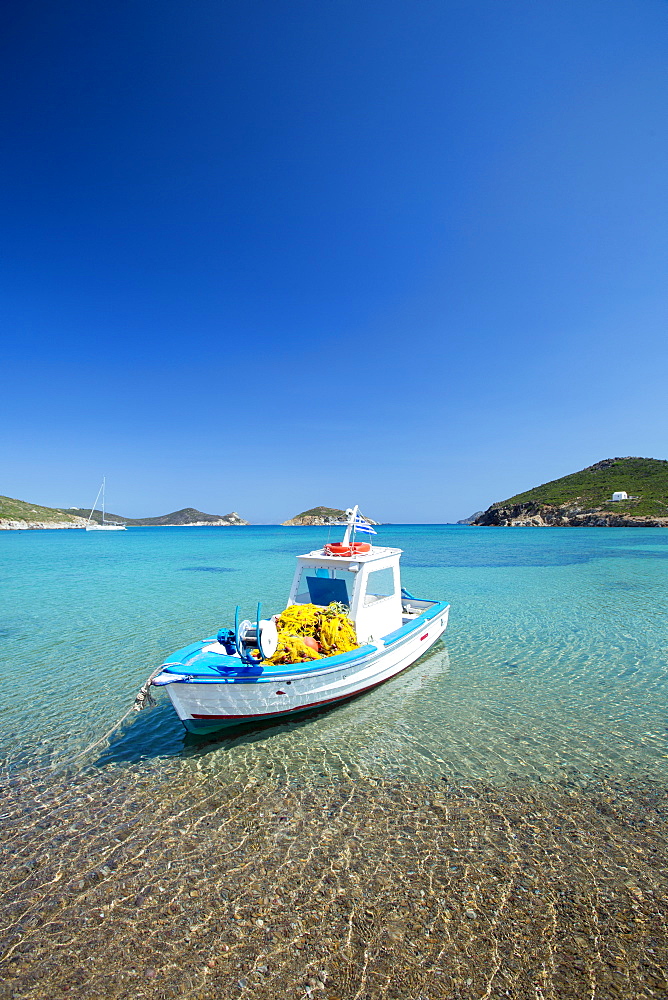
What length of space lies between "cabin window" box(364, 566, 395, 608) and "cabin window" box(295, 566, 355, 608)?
57cm

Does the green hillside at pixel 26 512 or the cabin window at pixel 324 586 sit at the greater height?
the green hillside at pixel 26 512

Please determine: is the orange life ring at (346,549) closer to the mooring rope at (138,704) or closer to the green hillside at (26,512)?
the mooring rope at (138,704)

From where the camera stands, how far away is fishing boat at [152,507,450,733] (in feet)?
27.3

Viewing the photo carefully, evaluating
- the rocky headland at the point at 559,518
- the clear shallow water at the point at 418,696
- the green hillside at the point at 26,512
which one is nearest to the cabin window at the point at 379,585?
the clear shallow water at the point at 418,696

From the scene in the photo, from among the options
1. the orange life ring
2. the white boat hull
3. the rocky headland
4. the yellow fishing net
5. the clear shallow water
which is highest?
the rocky headland

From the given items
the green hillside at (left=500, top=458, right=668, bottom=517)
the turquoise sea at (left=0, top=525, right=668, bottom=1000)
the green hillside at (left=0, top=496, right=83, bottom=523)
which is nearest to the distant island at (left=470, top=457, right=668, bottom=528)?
the green hillside at (left=500, top=458, right=668, bottom=517)

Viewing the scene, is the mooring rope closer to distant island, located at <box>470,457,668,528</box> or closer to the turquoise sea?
the turquoise sea

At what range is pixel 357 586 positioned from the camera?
468 inches

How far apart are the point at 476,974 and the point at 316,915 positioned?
1.68 meters

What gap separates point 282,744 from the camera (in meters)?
8.66

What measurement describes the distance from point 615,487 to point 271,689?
150 meters

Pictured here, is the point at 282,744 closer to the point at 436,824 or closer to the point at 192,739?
the point at 192,739

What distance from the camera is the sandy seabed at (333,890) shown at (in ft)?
13.5

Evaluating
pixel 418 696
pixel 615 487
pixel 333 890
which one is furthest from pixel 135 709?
pixel 615 487
